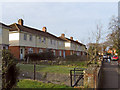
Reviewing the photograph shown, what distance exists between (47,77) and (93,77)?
5.81 metres

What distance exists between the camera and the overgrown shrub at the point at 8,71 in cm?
377

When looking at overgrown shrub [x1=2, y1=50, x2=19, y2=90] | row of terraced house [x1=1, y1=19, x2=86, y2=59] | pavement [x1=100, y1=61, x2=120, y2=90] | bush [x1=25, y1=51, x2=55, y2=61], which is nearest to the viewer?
overgrown shrub [x1=2, y1=50, x2=19, y2=90]

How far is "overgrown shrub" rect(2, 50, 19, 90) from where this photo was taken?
3770 millimetres

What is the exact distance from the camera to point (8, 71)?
3.94 metres

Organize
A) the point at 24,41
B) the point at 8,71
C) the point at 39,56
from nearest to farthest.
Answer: the point at 8,71, the point at 39,56, the point at 24,41

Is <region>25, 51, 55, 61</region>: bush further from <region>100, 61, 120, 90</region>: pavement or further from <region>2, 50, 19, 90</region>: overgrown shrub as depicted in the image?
<region>2, 50, 19, 90</region>: overgrown shrub

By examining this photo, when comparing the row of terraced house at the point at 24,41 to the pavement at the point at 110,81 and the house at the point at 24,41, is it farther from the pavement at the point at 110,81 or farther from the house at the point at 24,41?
the pavement at the point at 110,81

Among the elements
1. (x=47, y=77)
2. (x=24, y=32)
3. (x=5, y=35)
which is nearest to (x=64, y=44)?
(x=24, y=32)

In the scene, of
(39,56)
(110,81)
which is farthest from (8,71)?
(39,56)

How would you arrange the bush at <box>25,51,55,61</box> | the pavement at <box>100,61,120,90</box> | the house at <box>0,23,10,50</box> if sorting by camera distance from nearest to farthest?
the pavement at <box>100,61,120,90</box> → the house at <box>0,23,10,50</box> → the bush at <box>25,51,55,61</box>

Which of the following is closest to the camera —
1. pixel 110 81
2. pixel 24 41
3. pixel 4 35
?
pixel 110 81

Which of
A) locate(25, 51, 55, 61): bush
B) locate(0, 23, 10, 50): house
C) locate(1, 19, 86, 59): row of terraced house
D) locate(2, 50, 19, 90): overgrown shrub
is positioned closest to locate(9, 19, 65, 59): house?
locate(1, 19, 86, 59): row of terraced house

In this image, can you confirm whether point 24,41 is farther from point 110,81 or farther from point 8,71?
point 8,71

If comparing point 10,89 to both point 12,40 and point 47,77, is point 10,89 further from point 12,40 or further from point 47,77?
point 12,40
